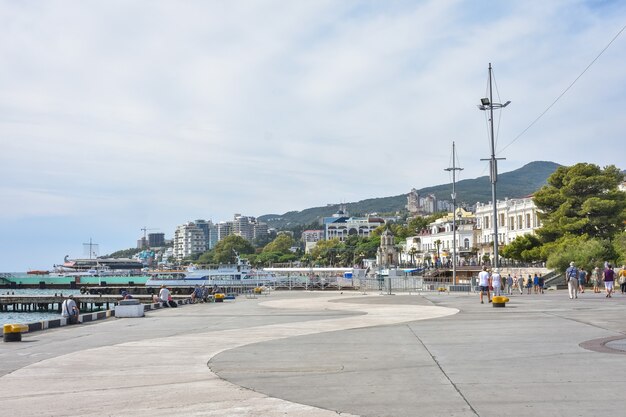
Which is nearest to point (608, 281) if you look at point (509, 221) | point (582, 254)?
point (582, 254)

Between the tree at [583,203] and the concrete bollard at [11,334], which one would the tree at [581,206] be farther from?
the concrete bollard at [11,334]

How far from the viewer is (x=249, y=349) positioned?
55.8 ft

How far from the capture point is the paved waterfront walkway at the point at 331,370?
9664mm

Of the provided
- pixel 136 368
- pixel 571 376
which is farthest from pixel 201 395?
pixel 571 376

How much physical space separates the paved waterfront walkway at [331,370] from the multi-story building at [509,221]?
8248 cm

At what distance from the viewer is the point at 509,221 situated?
111188 mm

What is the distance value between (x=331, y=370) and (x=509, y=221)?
103291 millimetres

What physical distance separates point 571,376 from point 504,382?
1238 millimetres

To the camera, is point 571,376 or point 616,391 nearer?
point 616,391

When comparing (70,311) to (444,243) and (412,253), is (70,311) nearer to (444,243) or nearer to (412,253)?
(444,243)

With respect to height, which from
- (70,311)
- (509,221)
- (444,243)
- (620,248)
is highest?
(509,221)

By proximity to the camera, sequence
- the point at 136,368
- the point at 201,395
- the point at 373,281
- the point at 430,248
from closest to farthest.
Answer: the point at 201,395 → the point at 136,368 → the point at 373,281 → the point at 430,248

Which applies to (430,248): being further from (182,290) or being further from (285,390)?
(285,390)

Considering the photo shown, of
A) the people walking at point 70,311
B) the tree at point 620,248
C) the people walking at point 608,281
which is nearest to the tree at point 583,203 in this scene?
the tree at point 620,248
